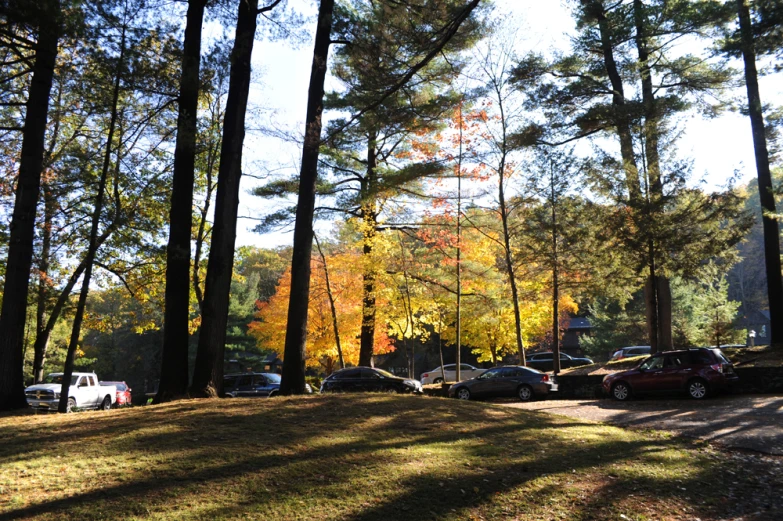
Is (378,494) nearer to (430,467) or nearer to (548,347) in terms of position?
(430,467)

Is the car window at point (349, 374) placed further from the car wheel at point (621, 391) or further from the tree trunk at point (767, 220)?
the tree trunk at point (767, 220)

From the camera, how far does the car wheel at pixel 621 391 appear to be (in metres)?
16.6

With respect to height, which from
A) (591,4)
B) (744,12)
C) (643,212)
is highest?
(591,4)

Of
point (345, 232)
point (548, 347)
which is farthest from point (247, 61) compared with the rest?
point (548, 347)

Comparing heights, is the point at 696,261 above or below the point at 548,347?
above

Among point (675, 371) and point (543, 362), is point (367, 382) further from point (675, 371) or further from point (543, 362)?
point (543, 362)

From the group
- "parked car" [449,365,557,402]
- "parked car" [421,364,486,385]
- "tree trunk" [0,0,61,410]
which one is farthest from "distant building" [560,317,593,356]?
"tree trunk" [0,0,61,410]

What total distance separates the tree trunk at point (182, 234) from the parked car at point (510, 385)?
1116 cm

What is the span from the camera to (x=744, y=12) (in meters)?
18.9

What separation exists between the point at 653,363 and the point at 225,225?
13163mm

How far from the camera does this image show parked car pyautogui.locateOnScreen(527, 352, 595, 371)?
35.3m

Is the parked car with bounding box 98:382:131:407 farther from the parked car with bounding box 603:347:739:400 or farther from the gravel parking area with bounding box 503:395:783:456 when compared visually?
the parked car with bounding box 603:347:739:400

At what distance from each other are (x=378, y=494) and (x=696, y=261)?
54.7ft

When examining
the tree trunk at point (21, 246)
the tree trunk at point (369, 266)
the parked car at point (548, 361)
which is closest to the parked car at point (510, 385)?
the tree trunk at point (369, 266)
